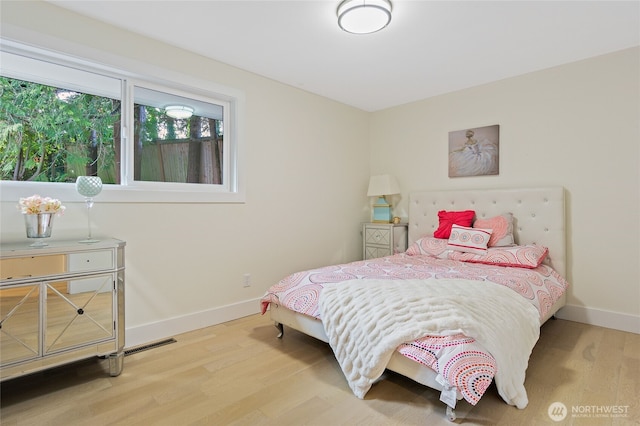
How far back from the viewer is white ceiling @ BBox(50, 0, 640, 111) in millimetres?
2236

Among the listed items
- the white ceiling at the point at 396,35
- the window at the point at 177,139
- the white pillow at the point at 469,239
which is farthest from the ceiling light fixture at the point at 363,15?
the white pillow at the point at 469,239

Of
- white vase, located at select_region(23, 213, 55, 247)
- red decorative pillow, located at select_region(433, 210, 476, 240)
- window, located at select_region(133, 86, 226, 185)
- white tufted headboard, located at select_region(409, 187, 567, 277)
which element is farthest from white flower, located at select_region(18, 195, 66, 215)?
white tufted headboard, located at select_region(409, 187, 567, 277)

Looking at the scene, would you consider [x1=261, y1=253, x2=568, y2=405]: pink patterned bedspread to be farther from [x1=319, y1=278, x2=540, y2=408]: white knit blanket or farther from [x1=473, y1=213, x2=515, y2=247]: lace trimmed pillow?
[x1=473, y1=213, x2=515, y2=247]: lace trimmed pillow

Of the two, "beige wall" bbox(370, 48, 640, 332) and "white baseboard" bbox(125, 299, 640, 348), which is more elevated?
"beige wall" bbox(370, 48, 640, 332)

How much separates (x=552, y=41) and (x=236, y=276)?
3312 millimetres

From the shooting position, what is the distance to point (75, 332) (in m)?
1.97

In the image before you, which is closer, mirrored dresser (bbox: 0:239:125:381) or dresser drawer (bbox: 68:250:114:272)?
mirrored dresser (bbox: 0:239:125:381)

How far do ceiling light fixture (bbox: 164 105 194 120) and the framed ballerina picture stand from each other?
2784 millimetres

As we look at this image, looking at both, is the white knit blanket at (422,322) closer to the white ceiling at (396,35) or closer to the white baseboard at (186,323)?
the white baseboard at (186,323)

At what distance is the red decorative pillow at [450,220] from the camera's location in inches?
138

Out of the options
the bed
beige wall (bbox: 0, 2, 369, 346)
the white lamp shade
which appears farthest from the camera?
the white lamp shade

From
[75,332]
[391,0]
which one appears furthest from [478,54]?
[75,332]

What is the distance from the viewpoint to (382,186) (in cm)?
422

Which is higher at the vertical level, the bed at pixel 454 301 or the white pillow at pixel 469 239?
the white pillow at pixel 469 239
